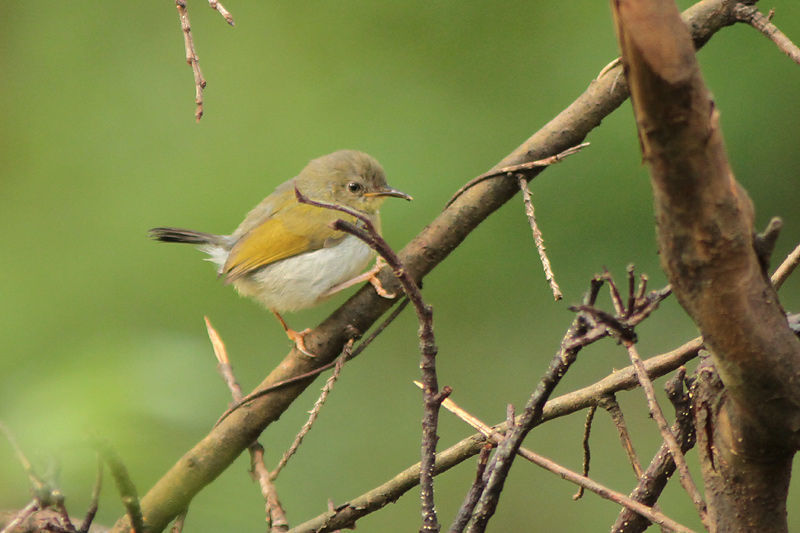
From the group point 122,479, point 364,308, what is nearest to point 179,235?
point 364,308

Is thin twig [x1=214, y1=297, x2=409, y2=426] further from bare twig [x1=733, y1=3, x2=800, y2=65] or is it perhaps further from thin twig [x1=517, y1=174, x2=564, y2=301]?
bare twig [x1=733, y1=3, x2=800, y2=65]

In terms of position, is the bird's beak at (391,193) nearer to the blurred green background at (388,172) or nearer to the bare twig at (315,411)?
the blurred green background at (388,172)

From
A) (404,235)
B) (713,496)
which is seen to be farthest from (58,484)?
(404,235)

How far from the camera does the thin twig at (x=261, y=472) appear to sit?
1.74 m

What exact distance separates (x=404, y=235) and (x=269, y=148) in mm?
635

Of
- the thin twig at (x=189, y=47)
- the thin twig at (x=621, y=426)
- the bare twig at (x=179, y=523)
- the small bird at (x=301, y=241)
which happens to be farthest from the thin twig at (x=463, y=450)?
the small bird at (x=301, y=241)

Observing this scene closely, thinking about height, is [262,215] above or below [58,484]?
above

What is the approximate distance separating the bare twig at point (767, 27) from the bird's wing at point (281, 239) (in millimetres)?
1696

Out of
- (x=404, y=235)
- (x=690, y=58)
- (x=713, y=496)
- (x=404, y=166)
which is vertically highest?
(x=404, y=166)

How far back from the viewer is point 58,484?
128 centimetres

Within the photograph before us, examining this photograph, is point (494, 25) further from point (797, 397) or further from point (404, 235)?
point (797, 397)

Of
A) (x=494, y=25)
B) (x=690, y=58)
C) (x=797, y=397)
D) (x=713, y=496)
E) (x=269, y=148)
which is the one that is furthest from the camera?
(x=269, y=148)

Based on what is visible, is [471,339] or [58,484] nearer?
[58,484]

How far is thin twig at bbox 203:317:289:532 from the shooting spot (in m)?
1.74
